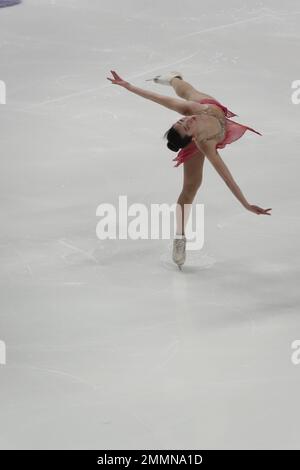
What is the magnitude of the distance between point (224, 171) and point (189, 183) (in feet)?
1.21

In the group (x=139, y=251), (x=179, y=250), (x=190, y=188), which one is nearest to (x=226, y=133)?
(x=190, y=188)

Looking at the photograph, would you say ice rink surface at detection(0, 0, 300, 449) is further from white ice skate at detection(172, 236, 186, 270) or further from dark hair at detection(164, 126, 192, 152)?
dark hair at detection(164, 126, 192, 152)

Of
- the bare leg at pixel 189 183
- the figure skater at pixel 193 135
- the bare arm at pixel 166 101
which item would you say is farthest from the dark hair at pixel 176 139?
the bare leg at pixel 189 183

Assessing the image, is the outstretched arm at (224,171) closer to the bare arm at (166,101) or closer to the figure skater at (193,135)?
the figure skater at (193,135)

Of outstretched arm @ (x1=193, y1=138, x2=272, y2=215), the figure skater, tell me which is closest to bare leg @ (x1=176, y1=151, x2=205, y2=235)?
the figure skater

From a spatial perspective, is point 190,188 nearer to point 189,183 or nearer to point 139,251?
point 189,183

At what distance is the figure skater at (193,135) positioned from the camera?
5.15 m

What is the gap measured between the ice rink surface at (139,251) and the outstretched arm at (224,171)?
456mm

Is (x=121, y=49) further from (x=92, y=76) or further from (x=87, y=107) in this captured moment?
(x=87, y=107)

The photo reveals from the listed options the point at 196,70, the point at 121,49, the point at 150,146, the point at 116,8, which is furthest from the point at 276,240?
the point at 116,8

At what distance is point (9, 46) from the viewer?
8.92m

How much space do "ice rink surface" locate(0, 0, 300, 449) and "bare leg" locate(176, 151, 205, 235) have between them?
0.82ft

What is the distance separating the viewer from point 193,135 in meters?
5.20

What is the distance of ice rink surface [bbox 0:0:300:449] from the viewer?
4.28m
